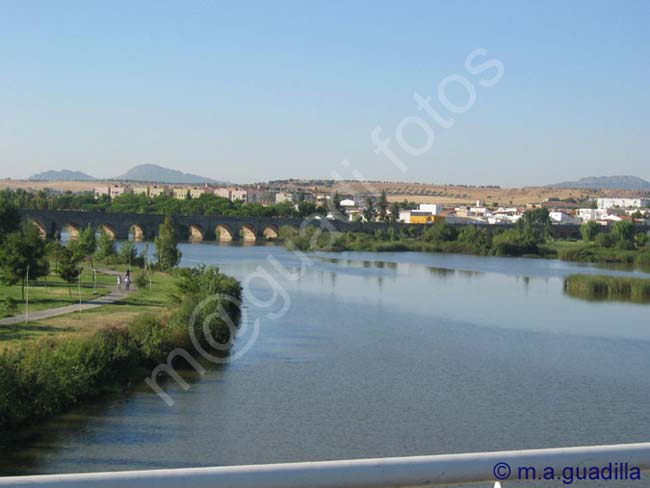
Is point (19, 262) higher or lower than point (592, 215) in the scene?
lower

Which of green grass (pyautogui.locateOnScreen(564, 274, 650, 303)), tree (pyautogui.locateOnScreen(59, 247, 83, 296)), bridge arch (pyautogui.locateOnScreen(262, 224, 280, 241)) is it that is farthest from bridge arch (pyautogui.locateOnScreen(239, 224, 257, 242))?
tree (pyautogui.locateOnScreen(59, 247, 83, 296))

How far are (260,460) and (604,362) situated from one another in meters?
8.16

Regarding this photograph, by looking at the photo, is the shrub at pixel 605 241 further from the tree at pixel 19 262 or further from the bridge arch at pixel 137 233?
the tree at pixel 19 262

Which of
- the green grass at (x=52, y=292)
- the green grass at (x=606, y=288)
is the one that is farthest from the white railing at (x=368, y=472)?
the green grass at (x=606, y=288)

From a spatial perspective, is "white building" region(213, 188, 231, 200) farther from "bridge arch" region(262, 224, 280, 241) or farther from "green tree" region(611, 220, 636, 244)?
"green tree" region(611, 220, 636, 244)

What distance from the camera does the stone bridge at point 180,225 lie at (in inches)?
1897

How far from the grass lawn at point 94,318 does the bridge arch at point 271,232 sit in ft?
113

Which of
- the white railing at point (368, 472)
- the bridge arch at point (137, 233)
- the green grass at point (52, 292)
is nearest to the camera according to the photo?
the white railing at point (368, 472)

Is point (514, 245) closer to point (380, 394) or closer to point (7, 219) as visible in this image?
point (7, 219)

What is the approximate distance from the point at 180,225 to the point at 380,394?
143ft

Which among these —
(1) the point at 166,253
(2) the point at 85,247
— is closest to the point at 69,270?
(2) the point at 85,247

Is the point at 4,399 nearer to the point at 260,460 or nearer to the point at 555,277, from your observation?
the point at 260,460

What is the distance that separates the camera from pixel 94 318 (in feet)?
49.3

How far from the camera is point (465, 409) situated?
35.4 ft
